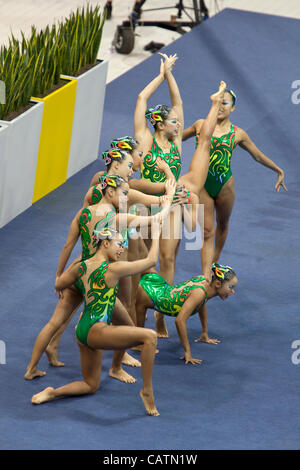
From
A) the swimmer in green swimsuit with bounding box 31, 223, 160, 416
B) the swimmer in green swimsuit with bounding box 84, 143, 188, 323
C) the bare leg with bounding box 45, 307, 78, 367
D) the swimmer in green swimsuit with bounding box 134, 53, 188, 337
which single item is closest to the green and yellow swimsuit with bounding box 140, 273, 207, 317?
the swimmer in green swimsuit with bounding box 84, 143, 188, 323

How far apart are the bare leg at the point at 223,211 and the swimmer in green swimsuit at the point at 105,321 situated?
1694 millimetres

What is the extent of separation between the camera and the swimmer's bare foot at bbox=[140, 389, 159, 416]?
18.1 ft

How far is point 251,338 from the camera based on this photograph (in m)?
6.67

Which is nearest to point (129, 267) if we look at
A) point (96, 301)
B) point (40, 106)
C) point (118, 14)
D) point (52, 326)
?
point (96, 301)

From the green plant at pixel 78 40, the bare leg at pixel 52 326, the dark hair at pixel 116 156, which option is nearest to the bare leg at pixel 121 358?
the bare leg at pixel 52 326

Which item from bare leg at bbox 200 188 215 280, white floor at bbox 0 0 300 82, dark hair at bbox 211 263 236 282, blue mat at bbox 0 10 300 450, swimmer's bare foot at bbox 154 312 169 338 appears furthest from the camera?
white floor at bbox 0 0 300 82

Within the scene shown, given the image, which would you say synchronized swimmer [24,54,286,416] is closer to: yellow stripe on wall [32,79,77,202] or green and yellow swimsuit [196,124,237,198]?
green and yellow swimsuit [196,124,237,198]

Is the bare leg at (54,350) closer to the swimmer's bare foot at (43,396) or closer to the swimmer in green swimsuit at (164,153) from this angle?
the swimmer's bare foot at (43,396)

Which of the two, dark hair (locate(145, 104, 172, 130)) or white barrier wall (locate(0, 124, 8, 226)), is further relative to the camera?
white barrier wall (locate(0, 124, 8, 226))

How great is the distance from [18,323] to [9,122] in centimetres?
207

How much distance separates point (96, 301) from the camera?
550cm

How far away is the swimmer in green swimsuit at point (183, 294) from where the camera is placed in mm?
6098

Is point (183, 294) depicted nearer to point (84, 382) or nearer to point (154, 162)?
point (84, 382)
